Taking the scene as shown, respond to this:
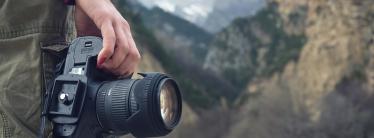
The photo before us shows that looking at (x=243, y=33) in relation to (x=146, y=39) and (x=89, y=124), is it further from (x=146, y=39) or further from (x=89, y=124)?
(x=89, y=124)

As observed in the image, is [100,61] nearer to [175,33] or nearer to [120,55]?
[120,55]

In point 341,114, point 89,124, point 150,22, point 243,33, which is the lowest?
point 89,124

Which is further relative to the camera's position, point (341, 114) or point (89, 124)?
point (341, 114)

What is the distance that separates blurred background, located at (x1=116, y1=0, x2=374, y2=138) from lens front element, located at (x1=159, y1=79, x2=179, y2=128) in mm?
17621

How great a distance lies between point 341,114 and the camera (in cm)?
2161

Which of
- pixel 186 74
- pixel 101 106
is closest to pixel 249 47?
pixel 186 74

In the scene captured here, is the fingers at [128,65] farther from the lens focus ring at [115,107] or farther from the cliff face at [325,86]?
the cliff face at [325,86]

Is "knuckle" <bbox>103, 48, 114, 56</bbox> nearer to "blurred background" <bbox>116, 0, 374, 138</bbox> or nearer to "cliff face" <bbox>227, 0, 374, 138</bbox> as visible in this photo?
"blurred background" <bbox>116, 0, 374, 138</bbox>

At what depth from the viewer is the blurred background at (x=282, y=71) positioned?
22266mm

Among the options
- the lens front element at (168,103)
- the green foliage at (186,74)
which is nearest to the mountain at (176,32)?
the green foliage at (186,74)

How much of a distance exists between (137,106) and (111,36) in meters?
0.17

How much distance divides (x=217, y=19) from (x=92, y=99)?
23.7 m

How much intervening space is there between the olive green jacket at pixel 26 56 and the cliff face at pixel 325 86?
19455 millimetres

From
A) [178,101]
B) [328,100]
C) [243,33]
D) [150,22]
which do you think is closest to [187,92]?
[150,22]
